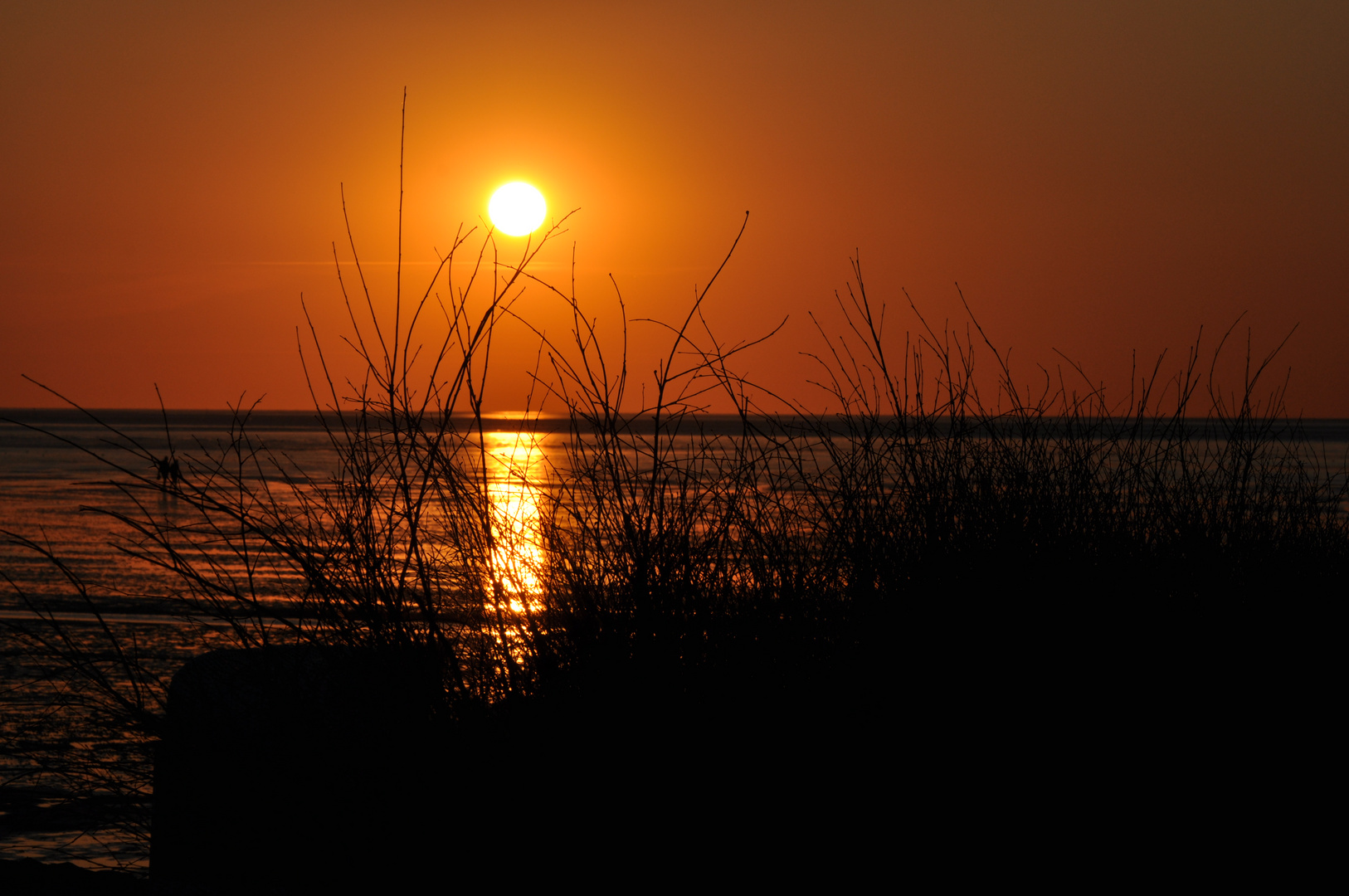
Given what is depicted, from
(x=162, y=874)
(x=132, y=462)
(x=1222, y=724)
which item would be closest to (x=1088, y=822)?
(x=1222, y=724)

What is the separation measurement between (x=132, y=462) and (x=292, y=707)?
38.2m

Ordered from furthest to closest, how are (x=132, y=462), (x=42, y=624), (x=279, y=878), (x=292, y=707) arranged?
(x=132, y=462)
(x=42, y=624)
(x=292, y=707)
(x=279, y=878)

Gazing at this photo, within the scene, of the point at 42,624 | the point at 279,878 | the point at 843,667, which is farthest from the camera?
the point at 42,624

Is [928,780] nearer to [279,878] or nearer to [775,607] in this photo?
[775,607]

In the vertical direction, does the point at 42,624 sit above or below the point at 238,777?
below

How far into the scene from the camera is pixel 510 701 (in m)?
2.46

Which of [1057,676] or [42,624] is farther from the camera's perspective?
[42,624]

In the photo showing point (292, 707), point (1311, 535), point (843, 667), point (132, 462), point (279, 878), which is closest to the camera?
point (279, 878)

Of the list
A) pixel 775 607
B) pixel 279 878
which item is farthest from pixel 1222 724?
pixel 279 878

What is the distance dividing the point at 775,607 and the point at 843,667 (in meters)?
0.26

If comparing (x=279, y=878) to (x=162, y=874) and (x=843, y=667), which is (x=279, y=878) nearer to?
(x=162, y=874)

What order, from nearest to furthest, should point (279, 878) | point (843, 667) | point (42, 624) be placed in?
1. point (279, 878)
2. point (843, 667)
3. point (42, 624)

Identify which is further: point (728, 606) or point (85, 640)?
point (85, 640)

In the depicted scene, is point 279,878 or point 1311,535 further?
point 1311,535
